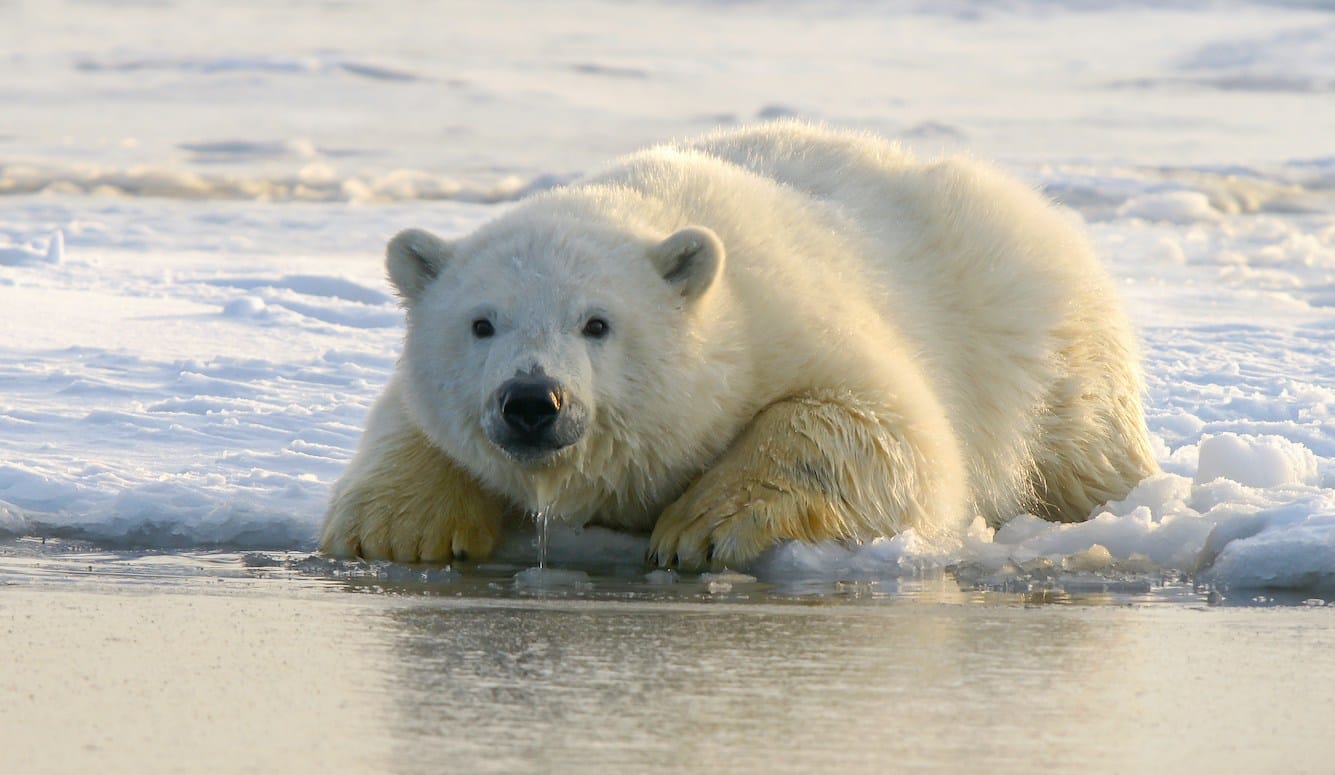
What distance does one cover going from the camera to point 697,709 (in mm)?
3066

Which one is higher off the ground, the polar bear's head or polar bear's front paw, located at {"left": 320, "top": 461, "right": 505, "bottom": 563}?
the polar bear's head

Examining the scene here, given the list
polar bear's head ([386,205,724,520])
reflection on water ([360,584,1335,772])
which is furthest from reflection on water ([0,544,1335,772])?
polar bear's head ([386,205,724,520])

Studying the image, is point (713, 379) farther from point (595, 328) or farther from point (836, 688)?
point (836, 688)

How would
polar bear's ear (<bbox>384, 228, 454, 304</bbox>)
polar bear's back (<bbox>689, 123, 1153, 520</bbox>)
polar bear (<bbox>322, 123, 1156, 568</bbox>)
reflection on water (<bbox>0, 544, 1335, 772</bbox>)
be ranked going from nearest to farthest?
reflection on water (<bbox>0, 544, 1335, 772</bbox>), polar bear (<bbox>322, 123, 1156, 568</bbox>), polar bear's ear (<bbox>384, 228, 454, 304</bbox>), polar bear's back (<bbox>689, 123, 1153, 520</bbox>)

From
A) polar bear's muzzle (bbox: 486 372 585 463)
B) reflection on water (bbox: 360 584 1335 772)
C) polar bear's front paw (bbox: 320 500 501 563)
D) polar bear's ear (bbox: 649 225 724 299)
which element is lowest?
reflection on water (bbox: 360 584 1335 772)

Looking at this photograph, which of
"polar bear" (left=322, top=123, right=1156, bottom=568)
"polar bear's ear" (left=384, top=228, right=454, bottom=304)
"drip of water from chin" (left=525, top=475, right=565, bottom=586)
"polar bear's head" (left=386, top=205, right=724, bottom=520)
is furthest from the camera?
"polar bear's ear" (left=384, top=228, right=454, bottom=304)

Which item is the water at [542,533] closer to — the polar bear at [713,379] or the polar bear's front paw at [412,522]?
the polar bear at [713,379]

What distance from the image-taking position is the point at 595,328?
17.4 ft

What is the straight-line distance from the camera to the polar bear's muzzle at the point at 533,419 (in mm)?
4949

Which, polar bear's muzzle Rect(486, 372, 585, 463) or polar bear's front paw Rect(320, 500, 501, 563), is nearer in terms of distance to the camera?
polar bear's muzzle Rect(486, 372, 585, 463)

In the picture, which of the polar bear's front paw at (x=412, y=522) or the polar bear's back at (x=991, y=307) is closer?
the polar bear's front paw at (x=412, y=522)

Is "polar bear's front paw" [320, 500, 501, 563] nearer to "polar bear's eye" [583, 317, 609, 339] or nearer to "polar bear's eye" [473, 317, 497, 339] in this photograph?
"polar bear's eye" [473, 317, 497, 339]

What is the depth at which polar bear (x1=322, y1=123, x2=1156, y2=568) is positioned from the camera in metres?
5.30

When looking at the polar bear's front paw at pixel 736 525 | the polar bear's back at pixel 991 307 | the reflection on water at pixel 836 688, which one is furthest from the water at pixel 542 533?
the polar bear's back at pixel 991 307
